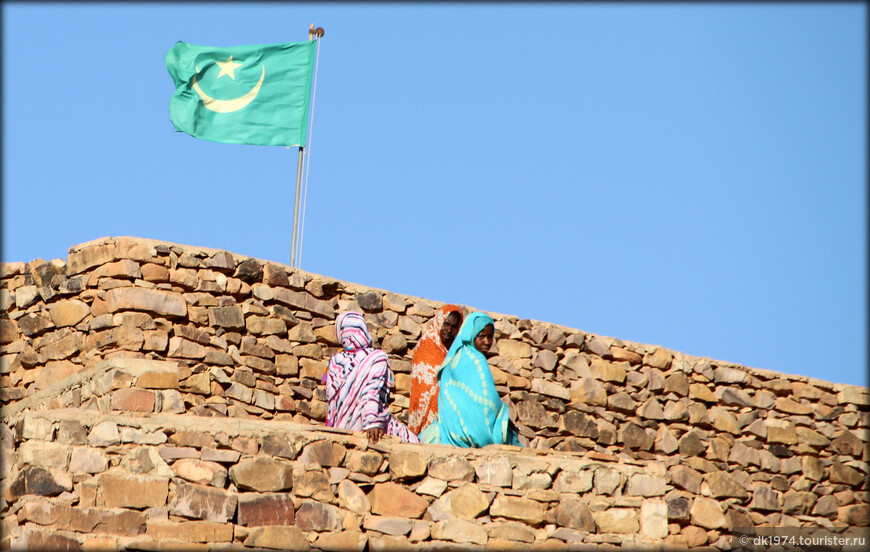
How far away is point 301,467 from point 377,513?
0.63m

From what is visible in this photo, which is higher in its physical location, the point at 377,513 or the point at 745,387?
the point at 745,387

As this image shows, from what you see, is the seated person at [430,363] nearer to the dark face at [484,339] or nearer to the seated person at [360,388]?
the dark face at [484,339]

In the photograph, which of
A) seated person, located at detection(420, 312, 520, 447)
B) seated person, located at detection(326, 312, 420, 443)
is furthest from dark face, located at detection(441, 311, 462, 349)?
seated person, located at detection(326, 312, 420, 443)

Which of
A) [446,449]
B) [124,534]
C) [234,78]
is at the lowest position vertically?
[124,534]

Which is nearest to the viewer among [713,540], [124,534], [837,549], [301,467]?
[124,534]

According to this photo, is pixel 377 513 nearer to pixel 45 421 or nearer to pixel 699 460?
pixel 45 421

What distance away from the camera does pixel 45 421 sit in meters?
9.00

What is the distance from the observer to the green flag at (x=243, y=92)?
513 inches

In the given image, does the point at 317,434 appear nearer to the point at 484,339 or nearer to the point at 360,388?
the point at 360,388

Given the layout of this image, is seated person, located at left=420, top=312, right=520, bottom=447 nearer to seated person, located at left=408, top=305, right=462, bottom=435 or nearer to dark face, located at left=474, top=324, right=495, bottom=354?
dark face, located at left=474, top=324, right=495, bottom=354

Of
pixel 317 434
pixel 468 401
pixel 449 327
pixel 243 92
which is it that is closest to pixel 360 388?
pixel 468 401

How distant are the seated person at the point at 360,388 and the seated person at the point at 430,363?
795 millimetres

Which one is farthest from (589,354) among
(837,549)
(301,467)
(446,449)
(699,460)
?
(301,467)

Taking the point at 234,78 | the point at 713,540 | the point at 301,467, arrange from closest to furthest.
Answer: the point at 301,467 → the point at 713,540 → the point at 234,78
